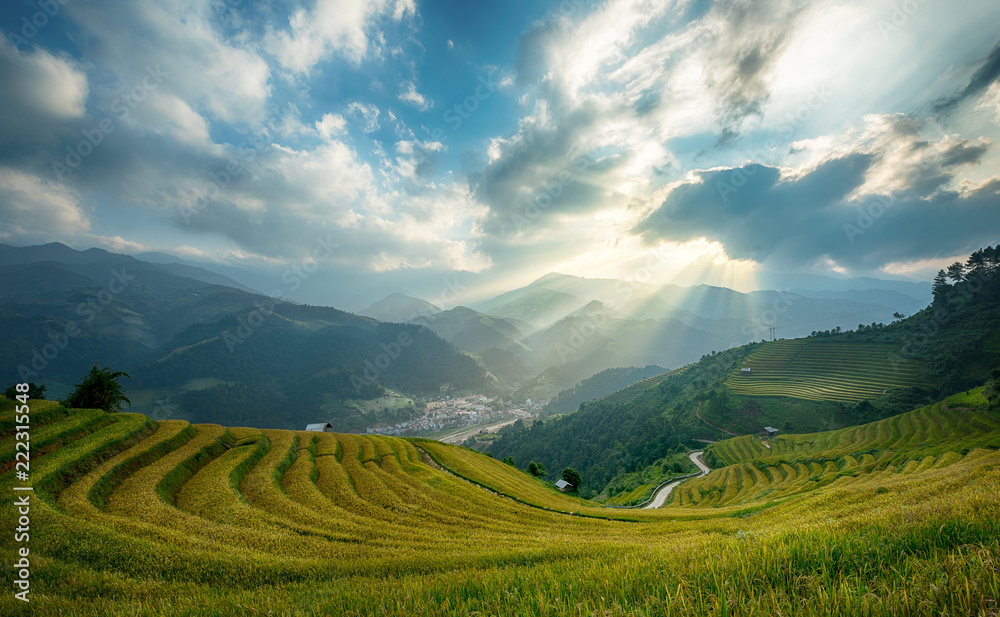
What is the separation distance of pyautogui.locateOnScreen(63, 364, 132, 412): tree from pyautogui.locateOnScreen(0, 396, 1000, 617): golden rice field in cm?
632

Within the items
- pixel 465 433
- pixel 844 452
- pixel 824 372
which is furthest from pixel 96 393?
pixel 465 433

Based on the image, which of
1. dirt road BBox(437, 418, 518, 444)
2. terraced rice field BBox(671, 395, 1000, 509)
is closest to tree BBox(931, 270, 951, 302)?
terraced rice field BBox(671, 395, 1000, 509)

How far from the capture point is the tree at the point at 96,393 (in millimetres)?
21531

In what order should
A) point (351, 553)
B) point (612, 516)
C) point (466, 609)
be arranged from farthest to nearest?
point (612, 516) < point (351, 553) < point (466, 609)

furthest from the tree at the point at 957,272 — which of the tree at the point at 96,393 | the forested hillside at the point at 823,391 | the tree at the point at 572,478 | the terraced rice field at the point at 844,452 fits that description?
the tree at the point at 96,393

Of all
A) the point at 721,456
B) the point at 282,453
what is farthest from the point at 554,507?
the point at 721,456

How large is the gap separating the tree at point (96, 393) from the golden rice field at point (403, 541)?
20.7ft

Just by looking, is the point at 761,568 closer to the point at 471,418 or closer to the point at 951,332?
A: the point at 951,332

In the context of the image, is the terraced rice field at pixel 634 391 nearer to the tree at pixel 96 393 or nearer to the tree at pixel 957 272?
the tree at pixel 957 272

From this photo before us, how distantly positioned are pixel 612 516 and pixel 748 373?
11867cm

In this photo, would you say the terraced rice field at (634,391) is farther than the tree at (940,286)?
Yes

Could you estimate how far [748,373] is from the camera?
110125mm

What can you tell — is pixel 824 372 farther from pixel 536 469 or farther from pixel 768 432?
pixel 536 469

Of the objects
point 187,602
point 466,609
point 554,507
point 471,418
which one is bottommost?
point 471,418
